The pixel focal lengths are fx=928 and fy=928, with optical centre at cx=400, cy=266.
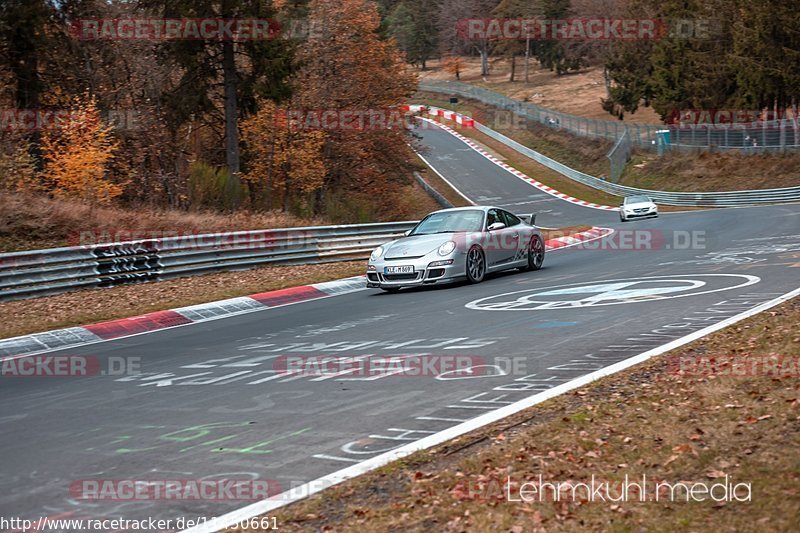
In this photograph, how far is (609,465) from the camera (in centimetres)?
535

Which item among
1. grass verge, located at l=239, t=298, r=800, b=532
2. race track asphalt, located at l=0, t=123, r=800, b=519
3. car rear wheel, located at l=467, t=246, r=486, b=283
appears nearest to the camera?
grass verge, located at l=239, t=298, r=800, b=532

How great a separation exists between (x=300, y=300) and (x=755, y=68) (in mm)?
43721

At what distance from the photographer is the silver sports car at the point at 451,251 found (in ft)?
53.6

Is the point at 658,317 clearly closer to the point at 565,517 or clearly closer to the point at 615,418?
the point at 615,418

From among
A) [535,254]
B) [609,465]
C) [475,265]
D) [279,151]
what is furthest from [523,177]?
[609,465]

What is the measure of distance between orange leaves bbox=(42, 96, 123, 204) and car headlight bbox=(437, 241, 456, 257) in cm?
1222

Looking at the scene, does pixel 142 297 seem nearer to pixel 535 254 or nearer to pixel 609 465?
pixel 535 254

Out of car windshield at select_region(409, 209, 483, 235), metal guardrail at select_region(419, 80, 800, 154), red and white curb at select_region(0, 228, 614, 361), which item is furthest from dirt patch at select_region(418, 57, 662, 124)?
red and white curb at select_region(0, 228, 614, 361)

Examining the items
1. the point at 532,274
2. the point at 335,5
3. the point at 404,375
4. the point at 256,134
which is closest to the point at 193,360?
the point at 404,375

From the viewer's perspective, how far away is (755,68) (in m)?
52.8

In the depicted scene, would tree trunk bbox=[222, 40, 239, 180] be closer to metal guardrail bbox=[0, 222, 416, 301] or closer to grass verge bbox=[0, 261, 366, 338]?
metal guardrail bbox=[0, 222, 416, 301]

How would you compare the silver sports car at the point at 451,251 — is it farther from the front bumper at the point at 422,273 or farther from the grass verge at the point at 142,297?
the grass verge at the point at 142,297

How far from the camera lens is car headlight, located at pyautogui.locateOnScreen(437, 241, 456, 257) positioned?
16.4 meters

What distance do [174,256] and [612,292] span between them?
922 centimetres
